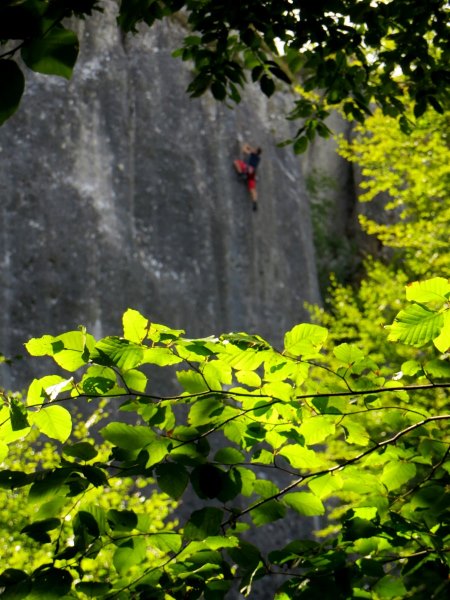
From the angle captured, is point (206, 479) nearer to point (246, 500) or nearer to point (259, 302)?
point (246, 500)

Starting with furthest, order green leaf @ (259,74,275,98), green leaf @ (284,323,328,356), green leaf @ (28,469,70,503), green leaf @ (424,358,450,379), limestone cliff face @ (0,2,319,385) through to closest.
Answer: limestone cliff face @ (0,2,319,385), green leaf @ (259,74,275,98), green leaf @ (424,358,450,379), green leaf @ (284,323,328,356), green leaf @ (28,469,70,503)

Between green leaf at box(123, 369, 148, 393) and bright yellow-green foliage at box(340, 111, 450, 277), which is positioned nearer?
green leaf at box(123, 369, 148, 393)

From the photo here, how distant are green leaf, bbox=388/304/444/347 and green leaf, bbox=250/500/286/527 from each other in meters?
0.64

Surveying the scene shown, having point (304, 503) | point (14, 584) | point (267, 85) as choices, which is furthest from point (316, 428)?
point (267, 85)

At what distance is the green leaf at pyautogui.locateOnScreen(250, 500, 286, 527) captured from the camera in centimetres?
194

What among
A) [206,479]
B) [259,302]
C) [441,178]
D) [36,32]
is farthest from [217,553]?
[259,302]

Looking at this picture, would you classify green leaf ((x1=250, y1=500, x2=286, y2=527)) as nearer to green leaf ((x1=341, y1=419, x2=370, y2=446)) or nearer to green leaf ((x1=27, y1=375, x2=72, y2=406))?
green leaf ((x1=341, y1=419, x2=370, y2=446))

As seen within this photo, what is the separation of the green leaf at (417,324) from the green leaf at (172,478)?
65cm

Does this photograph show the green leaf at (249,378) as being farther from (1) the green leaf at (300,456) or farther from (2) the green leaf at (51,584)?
(2) the green leaf at (51,584)

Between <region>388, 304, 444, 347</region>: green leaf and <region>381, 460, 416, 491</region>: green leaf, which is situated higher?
<region>388, 304, 444, 347</region>: green leaf

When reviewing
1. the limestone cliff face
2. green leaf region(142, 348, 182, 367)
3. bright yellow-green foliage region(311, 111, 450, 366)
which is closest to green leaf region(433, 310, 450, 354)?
green leaf region(142, 348, 182, 367)

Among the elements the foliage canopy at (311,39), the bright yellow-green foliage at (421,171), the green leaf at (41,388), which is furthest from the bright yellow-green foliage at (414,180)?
the green leaf at (41,388)

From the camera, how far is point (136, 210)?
17141 millimetres

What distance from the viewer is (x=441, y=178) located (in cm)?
1084
